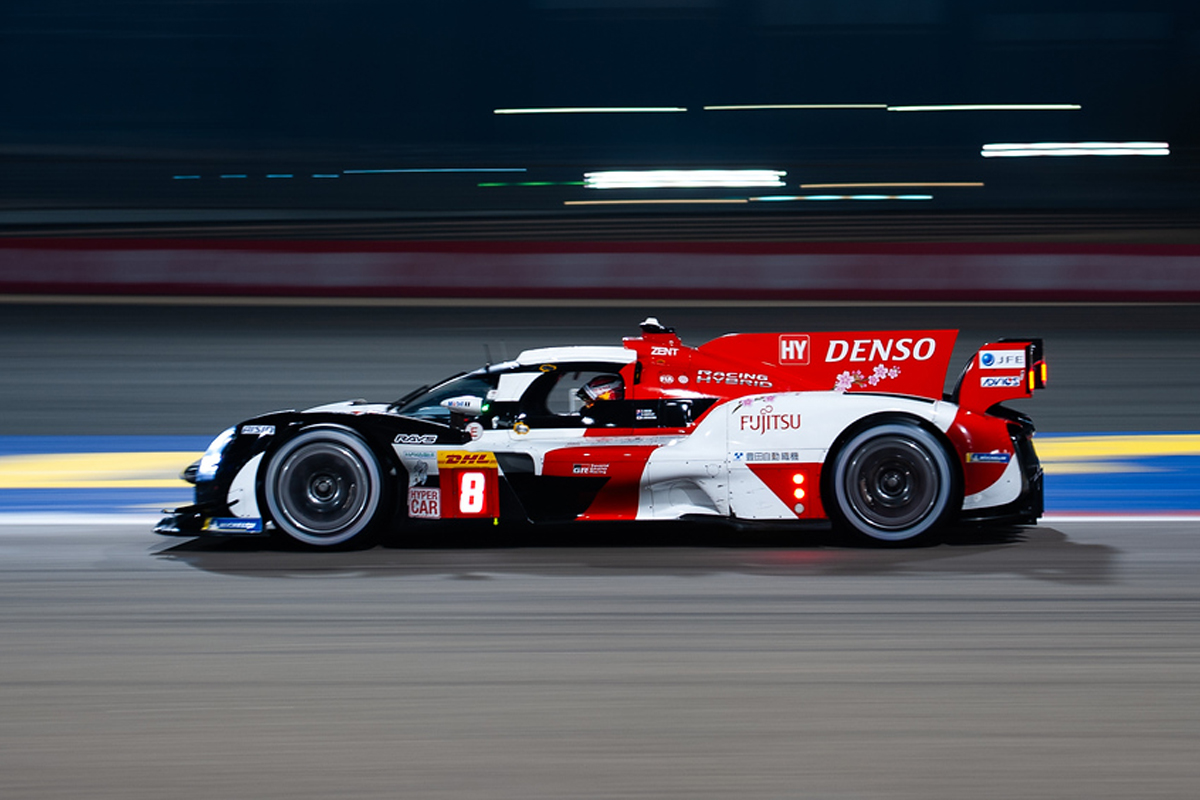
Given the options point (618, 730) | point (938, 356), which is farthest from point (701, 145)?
point (618, 730)

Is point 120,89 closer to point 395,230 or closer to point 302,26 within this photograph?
point 302,26

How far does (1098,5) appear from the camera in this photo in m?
34.9

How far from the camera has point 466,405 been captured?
20.8 feet

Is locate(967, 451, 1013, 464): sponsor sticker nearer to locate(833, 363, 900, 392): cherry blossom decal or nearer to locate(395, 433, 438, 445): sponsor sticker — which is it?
locate(833, 363, 900, 392): cherry blossom decal

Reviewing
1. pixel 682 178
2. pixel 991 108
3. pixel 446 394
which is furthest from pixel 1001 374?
pixel 991 108

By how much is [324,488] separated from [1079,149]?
31.3 meters

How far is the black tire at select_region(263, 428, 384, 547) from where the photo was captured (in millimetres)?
6039

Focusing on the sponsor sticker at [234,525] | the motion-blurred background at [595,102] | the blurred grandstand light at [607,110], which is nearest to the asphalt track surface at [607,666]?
the sponsor sticker at [234,525]

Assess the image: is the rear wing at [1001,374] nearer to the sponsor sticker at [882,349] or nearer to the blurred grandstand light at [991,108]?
the sponsor sticker at [882,349]

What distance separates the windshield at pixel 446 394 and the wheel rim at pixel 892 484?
1.81 metres

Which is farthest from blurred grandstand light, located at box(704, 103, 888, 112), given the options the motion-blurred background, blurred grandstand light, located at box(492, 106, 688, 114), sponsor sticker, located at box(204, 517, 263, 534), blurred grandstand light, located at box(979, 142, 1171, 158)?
sponsor sticker, located at box(204, 517, 263, 534)

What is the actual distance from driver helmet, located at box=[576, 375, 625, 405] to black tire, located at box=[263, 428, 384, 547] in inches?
42.8

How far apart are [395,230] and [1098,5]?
21.5 meters

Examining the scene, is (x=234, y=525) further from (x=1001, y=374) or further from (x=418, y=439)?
(x=1001, y=374)
